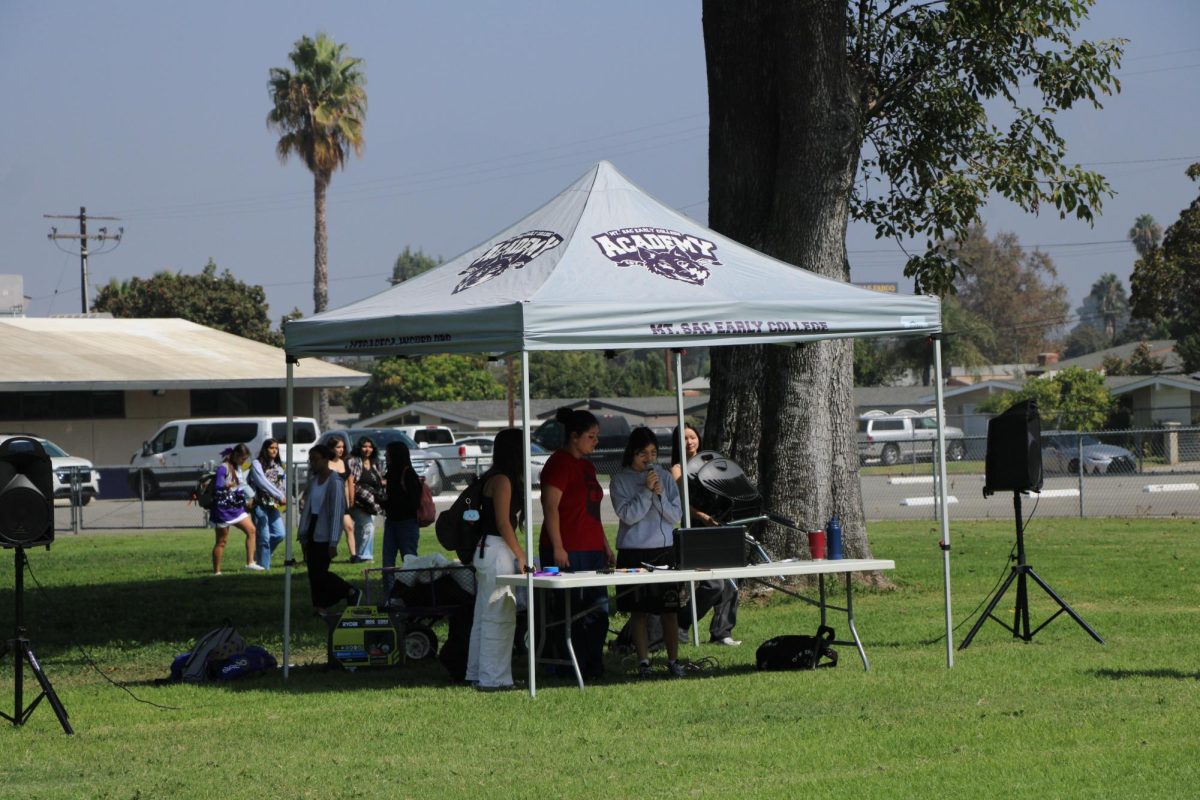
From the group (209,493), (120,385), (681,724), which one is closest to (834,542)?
(681,724)

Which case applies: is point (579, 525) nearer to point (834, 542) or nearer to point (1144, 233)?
point (834, 542)

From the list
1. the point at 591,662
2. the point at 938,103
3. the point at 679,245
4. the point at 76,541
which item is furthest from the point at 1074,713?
the point at 76,541

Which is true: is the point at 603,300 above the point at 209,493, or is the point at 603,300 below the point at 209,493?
above

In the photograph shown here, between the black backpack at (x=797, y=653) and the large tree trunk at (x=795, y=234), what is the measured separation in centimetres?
411

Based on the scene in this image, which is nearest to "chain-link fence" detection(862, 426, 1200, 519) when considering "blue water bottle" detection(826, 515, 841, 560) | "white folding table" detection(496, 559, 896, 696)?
"blue water bottle" detection(826, 515, 841, 560)

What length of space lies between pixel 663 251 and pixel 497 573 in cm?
251

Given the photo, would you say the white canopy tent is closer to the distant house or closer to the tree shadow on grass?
the tree shadow on grass

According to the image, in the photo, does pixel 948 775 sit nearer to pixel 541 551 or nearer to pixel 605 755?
pixel 605 755

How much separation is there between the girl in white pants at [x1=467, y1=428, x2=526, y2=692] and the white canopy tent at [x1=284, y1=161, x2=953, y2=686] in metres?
0.41

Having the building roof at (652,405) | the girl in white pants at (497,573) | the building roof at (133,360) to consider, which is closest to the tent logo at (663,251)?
the girl in white pants at (497,573)

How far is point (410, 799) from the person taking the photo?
691 centimetres

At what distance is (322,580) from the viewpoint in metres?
14.5

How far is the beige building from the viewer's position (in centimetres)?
4384

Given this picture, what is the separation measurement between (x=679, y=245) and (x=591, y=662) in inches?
116
